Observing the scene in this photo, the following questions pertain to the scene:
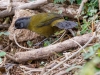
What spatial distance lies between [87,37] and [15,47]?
4.55 ft

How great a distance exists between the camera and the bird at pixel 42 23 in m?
3.96

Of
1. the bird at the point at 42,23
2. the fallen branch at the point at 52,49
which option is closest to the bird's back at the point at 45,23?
the bird at the point at 42,23

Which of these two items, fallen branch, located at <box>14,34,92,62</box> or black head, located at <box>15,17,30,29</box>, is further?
black head, located at <box>15,17,30,29</box>

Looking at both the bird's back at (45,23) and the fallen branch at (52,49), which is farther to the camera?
the bird's back at (45,23)

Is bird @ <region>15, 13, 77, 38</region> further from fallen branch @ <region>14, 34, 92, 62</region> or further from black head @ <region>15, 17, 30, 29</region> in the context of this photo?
fallen branch @ <region>14, 34, 92, 62</region>

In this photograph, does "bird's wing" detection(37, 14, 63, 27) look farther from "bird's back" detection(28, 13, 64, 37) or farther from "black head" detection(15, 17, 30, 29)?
"black head" detection(15, 17, 30, 29)

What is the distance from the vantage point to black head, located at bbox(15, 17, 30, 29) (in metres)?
4.01

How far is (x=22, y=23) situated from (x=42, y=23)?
330 millimetres

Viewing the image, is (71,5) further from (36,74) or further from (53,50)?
(36,74)

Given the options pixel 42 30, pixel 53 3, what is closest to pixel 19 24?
pixel 42 30

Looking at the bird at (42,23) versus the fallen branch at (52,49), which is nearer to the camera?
the fallen branch at (52,49)

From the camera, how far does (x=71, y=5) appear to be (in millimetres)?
4332

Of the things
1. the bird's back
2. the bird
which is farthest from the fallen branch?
the bird's back

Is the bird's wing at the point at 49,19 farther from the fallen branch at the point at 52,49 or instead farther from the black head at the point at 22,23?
the fallen branch at the point at 52,49
